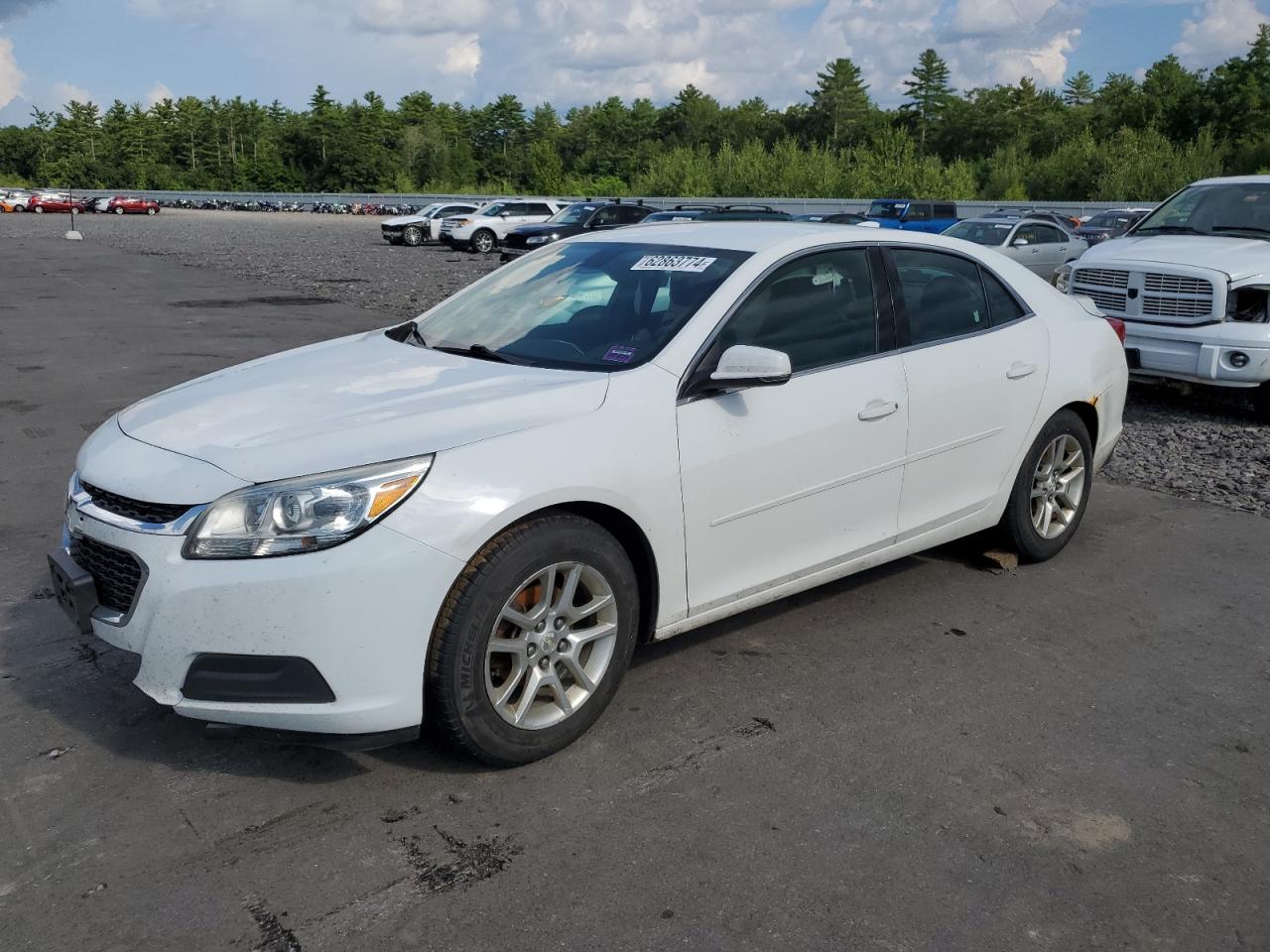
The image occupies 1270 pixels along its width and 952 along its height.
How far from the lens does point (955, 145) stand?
98.8 metres

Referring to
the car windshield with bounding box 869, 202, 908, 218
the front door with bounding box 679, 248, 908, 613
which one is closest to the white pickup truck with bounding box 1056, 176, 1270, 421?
the front door with bounding box 679, 248, 908, 613

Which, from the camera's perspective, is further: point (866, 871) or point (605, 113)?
point (605, 113)

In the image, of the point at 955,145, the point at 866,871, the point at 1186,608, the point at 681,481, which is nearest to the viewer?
the point at 866,871

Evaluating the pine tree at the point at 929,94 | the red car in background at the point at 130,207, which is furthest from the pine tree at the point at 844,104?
the red car in background at the point at 130,207

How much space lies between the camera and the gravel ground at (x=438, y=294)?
7.45 meters

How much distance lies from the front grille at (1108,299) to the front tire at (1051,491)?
4.30m

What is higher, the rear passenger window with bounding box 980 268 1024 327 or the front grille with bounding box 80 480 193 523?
the rear passenger window with bounding box 980 268 1024 327

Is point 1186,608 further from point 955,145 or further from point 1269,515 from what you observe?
point 955,145

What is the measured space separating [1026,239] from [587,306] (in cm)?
1834

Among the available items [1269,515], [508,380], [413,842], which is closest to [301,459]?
[508,380]

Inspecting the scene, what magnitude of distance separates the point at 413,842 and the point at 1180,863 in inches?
82.0

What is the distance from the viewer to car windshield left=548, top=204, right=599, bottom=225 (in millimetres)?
32406

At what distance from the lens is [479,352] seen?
172 inches

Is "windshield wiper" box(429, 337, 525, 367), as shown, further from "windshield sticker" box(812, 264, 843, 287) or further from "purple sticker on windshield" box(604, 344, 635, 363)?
"windshield sticker" box(812, 264, 843, 287)
